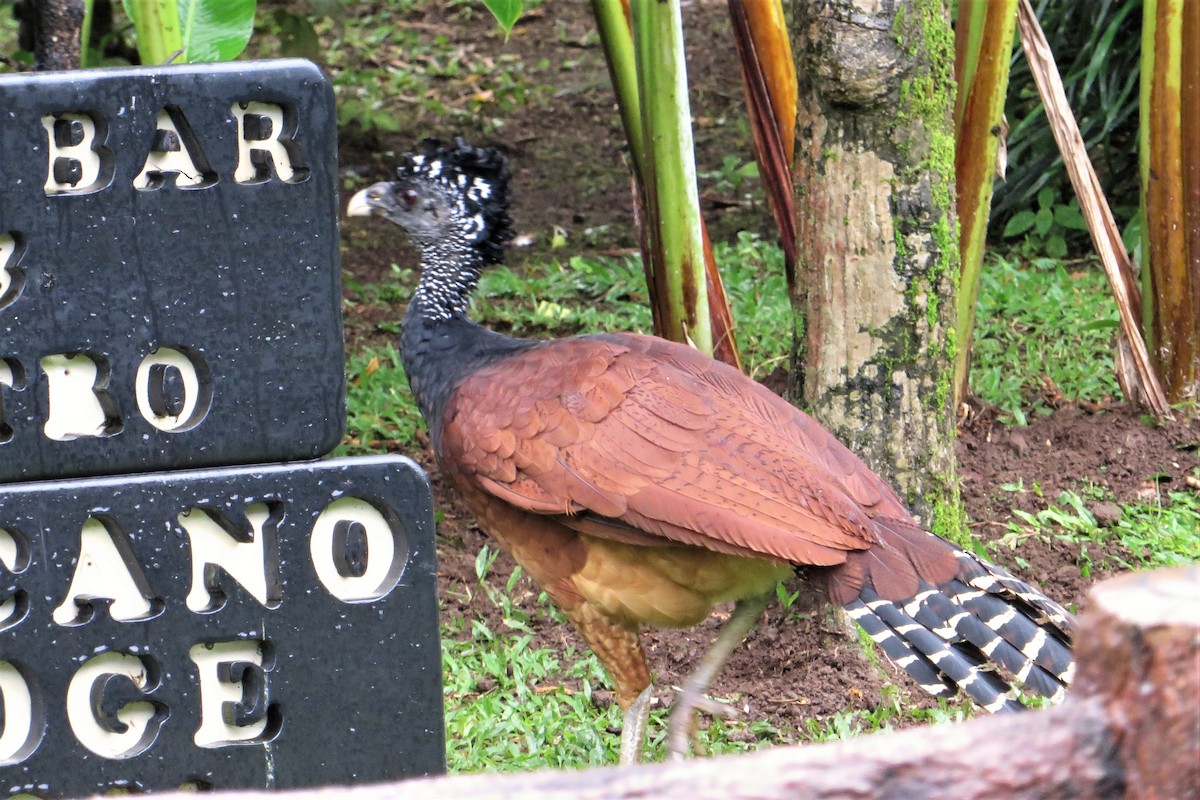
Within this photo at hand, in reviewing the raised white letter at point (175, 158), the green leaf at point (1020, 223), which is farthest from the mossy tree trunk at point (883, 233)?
the green leaf at point (1020, 223)

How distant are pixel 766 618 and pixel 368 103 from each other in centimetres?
599

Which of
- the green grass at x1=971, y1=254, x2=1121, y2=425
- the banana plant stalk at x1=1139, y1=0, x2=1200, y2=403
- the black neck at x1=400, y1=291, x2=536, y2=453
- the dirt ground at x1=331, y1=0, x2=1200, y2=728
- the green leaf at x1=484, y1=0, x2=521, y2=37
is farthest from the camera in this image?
the green grass at x1=971, y1=254, x2=1121, y2=425

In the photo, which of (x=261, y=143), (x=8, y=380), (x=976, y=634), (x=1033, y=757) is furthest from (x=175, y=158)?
(x=976, y=634)

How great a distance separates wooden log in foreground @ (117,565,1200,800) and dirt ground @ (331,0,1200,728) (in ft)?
7.85

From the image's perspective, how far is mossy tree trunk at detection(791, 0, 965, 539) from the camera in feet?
11.1

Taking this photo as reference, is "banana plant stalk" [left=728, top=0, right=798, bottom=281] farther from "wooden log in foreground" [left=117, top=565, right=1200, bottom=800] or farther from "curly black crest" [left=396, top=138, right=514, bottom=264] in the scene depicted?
"wooden log in foreground" [left=117, top=565, right=1200, bottom=800]

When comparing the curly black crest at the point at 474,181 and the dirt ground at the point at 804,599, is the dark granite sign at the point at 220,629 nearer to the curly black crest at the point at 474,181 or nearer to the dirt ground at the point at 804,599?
the dirt ground at the point at 804,599

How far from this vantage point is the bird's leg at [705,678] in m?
3.19

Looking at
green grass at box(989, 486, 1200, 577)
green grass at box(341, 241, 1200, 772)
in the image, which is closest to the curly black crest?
green grass at box(341, 241, 1200, 772)

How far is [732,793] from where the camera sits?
1.07 meters

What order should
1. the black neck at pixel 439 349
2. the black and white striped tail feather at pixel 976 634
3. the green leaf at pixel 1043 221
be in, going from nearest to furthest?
1. the black and white striped tail feather at pixel 976 634
2. the black neck at pixel 439 349
3. the green leaf at pixel 1043 221

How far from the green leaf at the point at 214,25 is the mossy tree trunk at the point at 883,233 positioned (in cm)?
173

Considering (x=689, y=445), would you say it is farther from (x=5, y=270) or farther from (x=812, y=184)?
(x=5, y=270)

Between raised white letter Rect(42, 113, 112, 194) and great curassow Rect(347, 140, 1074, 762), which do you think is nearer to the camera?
raised white letter Rect(42, 113, 112, 194)
